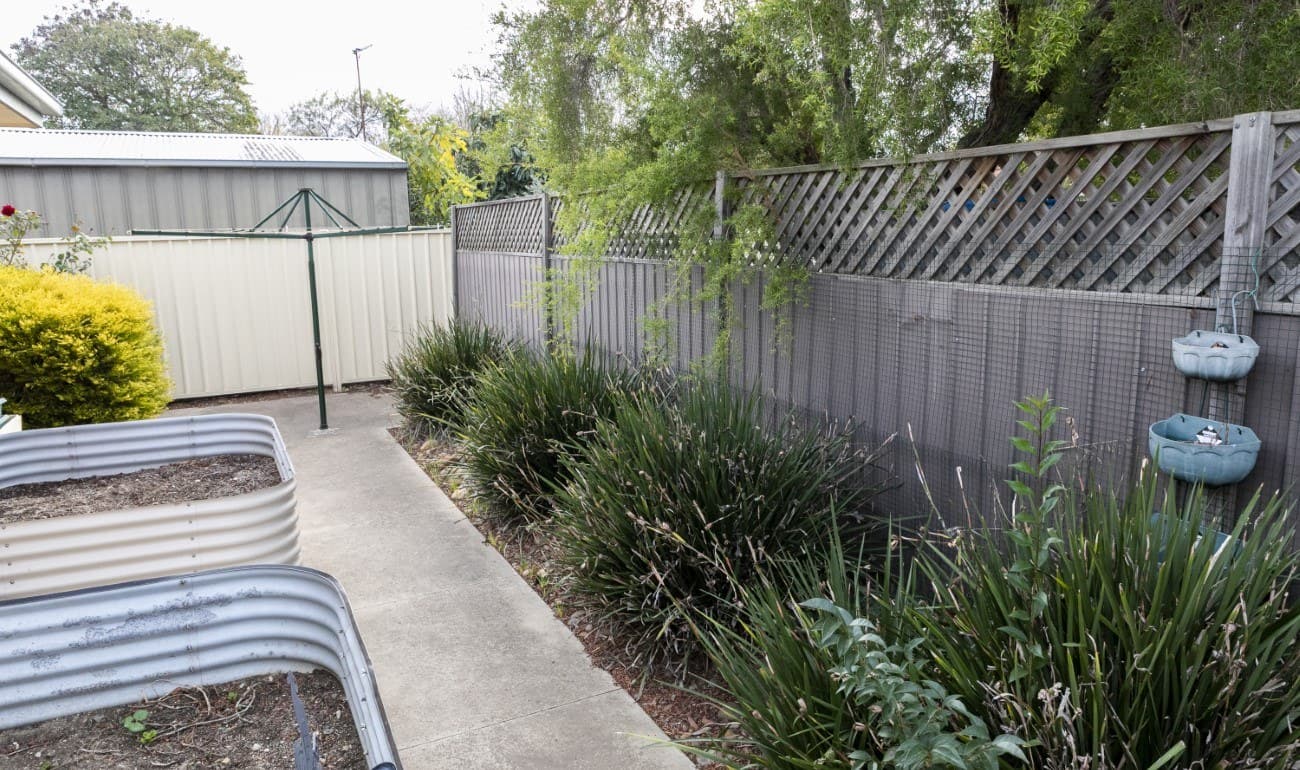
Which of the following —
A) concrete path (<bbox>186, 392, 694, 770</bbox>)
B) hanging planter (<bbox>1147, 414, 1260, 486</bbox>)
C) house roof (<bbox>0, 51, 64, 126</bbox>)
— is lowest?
concrete path (<bbox>186, 392, 694, 770</bbox>)

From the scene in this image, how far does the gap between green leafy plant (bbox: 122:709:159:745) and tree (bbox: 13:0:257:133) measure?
28729 mm

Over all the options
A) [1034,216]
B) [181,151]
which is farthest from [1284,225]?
[181,151]

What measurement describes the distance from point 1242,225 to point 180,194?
10.8 m

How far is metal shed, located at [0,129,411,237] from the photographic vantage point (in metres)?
9.64

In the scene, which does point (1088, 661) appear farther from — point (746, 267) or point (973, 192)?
point (746, 267)

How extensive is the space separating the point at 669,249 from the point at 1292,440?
10.9 ft

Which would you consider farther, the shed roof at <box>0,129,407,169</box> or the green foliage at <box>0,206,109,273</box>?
the shed roof at <box>0,129,407,169</box>

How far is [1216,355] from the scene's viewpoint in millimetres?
2254

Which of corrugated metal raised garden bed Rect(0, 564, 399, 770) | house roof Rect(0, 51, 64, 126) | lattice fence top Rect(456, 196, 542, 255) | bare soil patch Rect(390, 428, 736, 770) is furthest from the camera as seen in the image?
lattice fence top Rect(456, 196, 542, 255)

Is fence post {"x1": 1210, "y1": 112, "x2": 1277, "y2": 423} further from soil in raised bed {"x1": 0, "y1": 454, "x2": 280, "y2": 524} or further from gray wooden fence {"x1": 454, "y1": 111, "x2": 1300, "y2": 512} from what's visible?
soil in raised bed {"x1": 0, "y1": 454, "x2": 280, "y2": 524}

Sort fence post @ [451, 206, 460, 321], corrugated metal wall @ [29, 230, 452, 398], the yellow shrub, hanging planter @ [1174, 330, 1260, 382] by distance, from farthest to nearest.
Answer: fence post @ [451, 206, 460, 321], corrugated metal wall @ [29, 230, 452, 398], the yellow shrub, hanging planter @ [1174, 330, 1260, 382]

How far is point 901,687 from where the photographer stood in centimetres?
168

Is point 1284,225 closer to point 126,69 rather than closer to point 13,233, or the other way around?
point 13,233

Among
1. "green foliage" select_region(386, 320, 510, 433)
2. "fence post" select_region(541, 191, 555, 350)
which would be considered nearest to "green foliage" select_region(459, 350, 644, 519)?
"fence post" select_region(541, 191, 555, 350)
